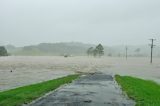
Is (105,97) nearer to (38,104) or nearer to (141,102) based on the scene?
(141,102)

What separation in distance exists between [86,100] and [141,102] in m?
3.05

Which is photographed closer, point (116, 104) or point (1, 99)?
point (116, 104)

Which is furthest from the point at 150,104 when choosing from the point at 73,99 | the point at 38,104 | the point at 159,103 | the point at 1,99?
the point at 1,99

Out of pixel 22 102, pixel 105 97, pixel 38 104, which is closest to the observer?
pixel 38 104

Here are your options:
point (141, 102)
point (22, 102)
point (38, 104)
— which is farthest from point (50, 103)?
point (141, 102)

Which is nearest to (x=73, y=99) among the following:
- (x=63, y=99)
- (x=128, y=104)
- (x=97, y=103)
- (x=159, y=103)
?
(x=63, y=99)

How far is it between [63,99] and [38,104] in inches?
89.3

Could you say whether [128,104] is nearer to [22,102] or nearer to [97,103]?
[97,103]

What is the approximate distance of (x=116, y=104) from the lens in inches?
761

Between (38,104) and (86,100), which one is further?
(86,100)

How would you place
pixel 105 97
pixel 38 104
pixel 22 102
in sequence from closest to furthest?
1. pixel 38 104
2. pixel 22 102
3. pixel 105 97

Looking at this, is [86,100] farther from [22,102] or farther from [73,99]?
[22,102]

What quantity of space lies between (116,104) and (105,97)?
10.2 ft

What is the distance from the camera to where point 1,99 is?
22.7m
